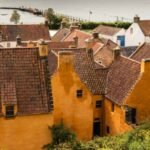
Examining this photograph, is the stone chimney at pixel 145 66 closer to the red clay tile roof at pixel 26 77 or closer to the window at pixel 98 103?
the window at pixel 98 103

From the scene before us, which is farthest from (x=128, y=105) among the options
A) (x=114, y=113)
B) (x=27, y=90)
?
(x=27, y=90)

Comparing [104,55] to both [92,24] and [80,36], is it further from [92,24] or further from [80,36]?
[92,24]

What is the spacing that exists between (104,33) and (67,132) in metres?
55.6

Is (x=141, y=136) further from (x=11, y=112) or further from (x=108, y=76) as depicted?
(x=108, y=76)

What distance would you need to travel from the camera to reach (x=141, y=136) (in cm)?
3014

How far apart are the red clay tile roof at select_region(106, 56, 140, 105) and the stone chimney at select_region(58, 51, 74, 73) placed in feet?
16.4

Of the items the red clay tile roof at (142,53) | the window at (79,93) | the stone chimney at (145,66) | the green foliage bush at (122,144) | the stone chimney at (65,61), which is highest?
the stone chimney at (65,61)

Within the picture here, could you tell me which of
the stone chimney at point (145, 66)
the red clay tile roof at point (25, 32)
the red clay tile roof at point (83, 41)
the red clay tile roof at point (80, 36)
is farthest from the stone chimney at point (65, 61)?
the red clay tile roof at point (25, 32)

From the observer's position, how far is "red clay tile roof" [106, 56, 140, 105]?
133ft

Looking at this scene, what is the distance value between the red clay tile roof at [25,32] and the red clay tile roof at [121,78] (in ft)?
136

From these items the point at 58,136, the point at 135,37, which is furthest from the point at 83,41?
the point at 58,136

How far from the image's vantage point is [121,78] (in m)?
42.3

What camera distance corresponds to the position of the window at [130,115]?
40.0 metres

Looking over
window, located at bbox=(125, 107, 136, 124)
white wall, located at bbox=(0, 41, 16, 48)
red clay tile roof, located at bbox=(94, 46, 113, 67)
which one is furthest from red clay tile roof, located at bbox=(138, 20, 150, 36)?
window, located at bbox=(125, 107, 136, 124)
